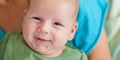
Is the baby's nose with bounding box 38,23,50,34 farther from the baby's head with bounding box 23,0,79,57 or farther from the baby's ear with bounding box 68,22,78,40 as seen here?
the baby's ear with bounding box 68,22,78,40

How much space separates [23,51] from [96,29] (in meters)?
0.31

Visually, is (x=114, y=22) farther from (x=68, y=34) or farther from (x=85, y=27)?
(x=68, y=34)

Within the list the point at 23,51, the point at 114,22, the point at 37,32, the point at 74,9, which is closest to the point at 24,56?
the point at 23,51

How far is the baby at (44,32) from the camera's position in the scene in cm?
102

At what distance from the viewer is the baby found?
102 cm

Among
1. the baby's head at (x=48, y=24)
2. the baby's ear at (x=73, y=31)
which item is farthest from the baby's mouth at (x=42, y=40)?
the baby's ear at (x=73, y=31)

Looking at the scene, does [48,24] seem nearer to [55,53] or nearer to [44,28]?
[44,28]

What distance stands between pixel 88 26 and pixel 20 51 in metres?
0.29

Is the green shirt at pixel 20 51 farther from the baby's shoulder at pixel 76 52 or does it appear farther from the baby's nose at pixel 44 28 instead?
the baby's nose at pixel 44 28

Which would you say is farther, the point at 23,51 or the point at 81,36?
the point at 81,36

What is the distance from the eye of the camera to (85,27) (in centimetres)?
123

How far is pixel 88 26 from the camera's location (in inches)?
48.2

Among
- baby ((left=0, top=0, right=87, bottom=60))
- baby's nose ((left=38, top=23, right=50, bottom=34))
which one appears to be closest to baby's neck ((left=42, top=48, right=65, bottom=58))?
baby ((left=0, top=0, right=87, bottom=60))

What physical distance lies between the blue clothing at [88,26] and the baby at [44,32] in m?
0.08
